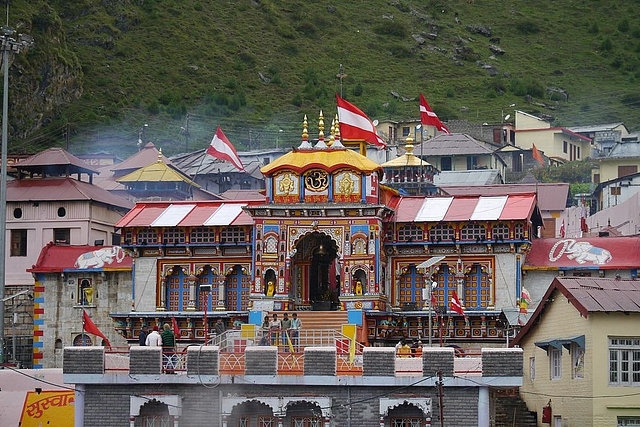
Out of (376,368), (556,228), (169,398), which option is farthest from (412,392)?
(556,228)

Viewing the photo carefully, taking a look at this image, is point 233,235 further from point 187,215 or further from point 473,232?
point 473,232

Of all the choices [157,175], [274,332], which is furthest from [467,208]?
[157,175]

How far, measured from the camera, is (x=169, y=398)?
5316cm

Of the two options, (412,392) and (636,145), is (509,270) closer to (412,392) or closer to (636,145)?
(412,392)

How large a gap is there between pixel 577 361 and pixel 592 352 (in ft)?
5.38

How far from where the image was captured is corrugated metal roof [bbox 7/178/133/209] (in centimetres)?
8256

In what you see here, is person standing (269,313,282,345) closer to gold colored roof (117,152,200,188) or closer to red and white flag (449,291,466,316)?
red and white flag (449,291,466,316)

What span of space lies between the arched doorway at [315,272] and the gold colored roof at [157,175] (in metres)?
26.3

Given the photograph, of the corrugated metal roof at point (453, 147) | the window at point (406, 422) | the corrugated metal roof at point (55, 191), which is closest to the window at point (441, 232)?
the window at point (406, 422)

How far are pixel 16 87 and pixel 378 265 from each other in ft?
266

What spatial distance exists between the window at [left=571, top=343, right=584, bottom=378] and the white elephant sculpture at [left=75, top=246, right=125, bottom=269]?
26163 millimetres

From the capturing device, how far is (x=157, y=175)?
97000mm

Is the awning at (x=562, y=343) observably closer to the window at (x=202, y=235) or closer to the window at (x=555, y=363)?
the window at (x=555, y=363)

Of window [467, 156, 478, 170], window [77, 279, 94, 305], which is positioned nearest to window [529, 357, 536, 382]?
window [77, 279, 94, 305]
